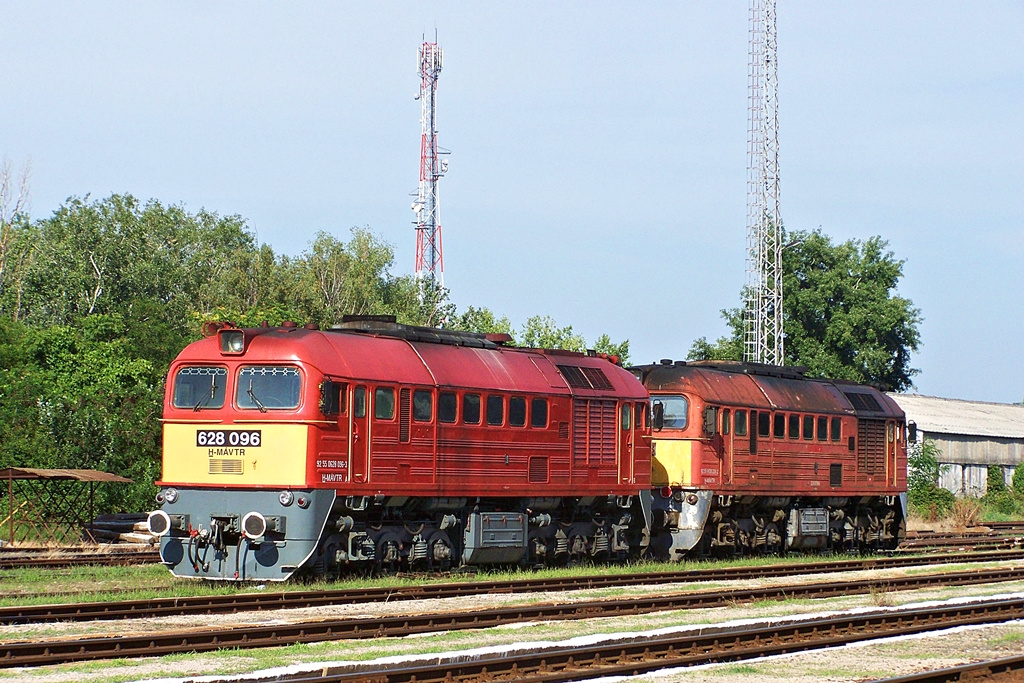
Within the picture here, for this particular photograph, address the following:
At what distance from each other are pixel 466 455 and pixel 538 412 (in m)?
2.12

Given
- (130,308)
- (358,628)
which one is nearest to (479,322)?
(130,308)

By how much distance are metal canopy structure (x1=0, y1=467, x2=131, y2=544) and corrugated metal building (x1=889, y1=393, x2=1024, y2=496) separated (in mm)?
40321

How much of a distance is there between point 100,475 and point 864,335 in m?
64.3

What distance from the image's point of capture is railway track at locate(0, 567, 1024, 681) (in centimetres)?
1395

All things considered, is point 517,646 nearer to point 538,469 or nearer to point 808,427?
point 538,469

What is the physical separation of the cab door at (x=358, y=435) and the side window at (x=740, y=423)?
10.2 metres

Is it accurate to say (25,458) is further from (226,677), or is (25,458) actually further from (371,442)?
(226,677)

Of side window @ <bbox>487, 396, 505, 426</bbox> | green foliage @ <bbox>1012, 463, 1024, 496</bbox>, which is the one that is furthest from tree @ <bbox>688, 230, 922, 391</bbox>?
side window @ <bbox>487, 396, 505, 426</bbox>

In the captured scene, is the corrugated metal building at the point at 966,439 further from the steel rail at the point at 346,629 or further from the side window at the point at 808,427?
the steel rail at the point at 346,629

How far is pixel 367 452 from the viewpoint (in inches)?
878

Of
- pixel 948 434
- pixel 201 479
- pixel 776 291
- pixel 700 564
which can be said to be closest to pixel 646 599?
pixel 201 479

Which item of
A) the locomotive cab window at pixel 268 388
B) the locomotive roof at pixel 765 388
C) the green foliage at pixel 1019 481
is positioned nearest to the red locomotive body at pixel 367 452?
the locomotive cab window at pixel 268 388

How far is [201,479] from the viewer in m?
21.9

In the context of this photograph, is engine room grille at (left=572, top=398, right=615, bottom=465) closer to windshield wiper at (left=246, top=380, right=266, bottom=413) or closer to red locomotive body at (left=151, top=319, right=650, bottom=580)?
red locomotive body at (left=151, top=319, right=650, bottom=580)
